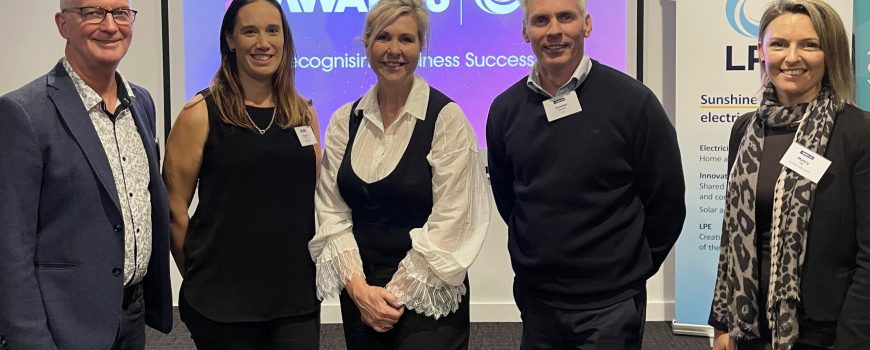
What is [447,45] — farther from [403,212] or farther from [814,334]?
[814,334]

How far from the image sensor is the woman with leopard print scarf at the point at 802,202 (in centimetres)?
195

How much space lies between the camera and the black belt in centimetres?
213

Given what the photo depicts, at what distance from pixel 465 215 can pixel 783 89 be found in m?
0.96

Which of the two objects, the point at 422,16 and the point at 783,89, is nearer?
the point at 783,89

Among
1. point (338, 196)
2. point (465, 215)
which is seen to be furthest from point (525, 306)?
point (338, 196)

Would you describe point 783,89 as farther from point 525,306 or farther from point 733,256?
point 525,306

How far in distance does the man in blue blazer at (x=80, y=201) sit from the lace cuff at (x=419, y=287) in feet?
2.32

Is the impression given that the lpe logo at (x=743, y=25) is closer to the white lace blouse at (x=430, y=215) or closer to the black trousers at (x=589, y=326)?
the black trousers at (x=589, y=326)

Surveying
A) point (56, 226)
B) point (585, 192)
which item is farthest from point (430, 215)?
point (56, 226)

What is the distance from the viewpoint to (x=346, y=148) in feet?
A: 7.90

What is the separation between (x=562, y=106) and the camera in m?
2.26

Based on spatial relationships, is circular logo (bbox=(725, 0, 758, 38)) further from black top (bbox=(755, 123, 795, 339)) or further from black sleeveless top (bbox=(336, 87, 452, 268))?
black sleeveless top (bbox=(336, 87, 452, 268))

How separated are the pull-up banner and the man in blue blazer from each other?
3.36 m

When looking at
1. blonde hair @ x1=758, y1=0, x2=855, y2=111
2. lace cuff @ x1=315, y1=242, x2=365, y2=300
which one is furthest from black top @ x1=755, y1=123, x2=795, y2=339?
lace cuff @ x1=315, y1=242, x2=365, y2=300
